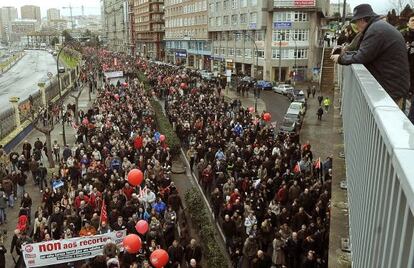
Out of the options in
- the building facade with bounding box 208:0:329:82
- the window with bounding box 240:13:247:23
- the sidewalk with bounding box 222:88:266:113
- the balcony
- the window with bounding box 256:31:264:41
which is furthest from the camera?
the window with bounding box 240:13:247:23

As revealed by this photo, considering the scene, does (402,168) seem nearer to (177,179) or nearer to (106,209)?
(106,209)

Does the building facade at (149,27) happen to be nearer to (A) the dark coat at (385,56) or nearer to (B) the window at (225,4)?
(B) the window at (225,4)

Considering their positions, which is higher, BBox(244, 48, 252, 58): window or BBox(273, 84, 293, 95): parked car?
BBox(244, 48, 252, 58): window

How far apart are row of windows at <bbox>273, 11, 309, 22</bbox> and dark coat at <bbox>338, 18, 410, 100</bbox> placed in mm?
57130

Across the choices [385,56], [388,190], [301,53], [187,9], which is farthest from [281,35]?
[388,190]

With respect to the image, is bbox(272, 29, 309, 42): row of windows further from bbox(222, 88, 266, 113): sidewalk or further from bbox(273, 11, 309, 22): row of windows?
bbox(222, 88, 266, 113): sidewalk

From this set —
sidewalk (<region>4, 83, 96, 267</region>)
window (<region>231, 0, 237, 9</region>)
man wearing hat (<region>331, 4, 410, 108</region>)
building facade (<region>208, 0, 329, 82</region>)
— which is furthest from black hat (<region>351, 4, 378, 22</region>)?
window (<region>231, 0, 237, 9</region>)

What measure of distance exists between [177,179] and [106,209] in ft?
22.8

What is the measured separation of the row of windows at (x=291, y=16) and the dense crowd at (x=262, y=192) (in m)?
37.2

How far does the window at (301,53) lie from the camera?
60.7m

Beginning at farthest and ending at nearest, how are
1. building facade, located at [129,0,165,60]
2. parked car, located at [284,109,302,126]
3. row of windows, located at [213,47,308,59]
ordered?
building facade, located at [129,0,165,60]
row of windows, located at [213,47,308,59]
parked car, located at [284,109,302,126]

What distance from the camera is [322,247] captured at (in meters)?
11.8

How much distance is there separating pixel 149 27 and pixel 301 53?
6888 cm

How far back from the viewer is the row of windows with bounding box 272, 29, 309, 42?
60375 mm
